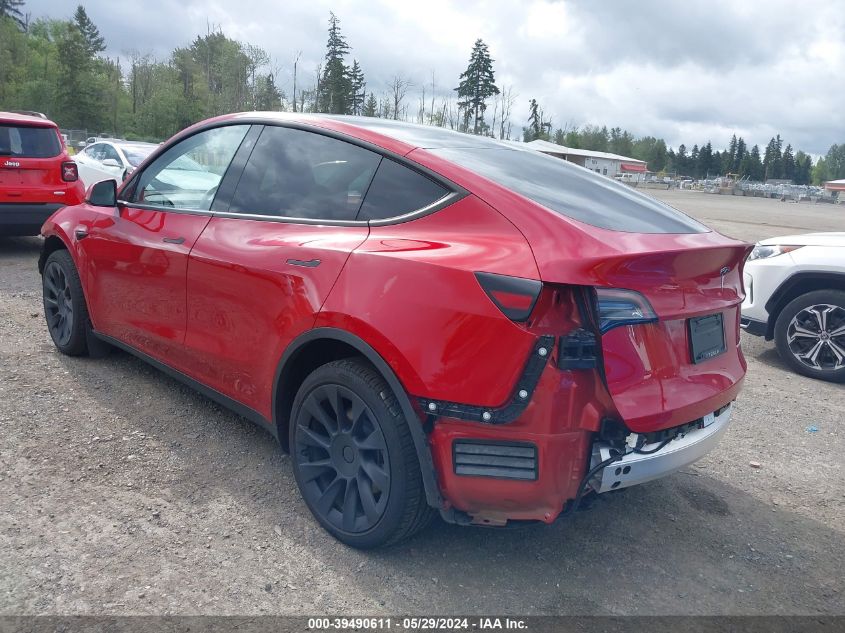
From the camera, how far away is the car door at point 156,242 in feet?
12.1

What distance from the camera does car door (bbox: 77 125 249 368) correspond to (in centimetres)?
370

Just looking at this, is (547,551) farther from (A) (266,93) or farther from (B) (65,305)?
(A) (266,93)

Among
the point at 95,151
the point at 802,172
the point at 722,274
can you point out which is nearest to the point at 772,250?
the point at 722,274

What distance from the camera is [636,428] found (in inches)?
94.0

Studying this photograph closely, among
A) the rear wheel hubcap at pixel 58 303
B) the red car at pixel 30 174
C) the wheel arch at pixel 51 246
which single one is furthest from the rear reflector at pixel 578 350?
the red car at pixel 30 174

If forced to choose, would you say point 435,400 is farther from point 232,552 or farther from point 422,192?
point 232,552

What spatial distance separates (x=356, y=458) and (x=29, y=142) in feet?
26.4

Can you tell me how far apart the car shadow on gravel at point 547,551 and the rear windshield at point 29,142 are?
6.40 metres

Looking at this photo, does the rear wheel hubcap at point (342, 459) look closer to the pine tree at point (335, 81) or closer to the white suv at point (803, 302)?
the white suv at point (803, 302)

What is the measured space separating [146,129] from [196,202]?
216 ft

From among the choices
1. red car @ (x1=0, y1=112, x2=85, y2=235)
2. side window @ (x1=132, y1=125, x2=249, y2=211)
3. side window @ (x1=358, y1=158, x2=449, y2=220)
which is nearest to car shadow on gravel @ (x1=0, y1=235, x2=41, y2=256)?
red car @ (x1=0, y1=112, x2=85, y2=235)

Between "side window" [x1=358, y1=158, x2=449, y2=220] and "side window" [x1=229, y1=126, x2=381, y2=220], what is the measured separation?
6cm

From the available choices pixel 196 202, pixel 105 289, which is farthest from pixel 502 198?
pixel 105 289

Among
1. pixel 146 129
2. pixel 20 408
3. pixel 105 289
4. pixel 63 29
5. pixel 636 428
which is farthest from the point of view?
pixel 63 29
